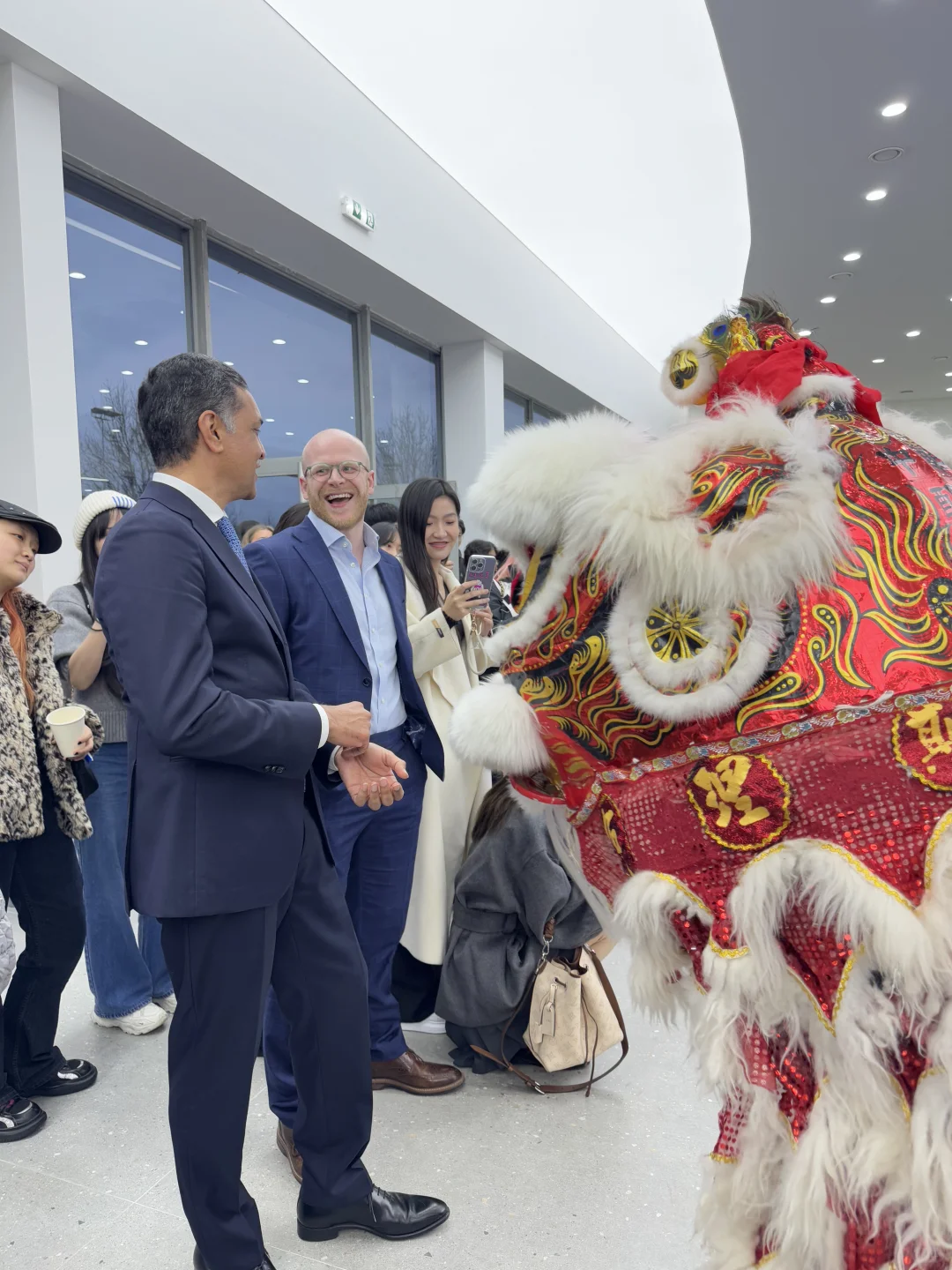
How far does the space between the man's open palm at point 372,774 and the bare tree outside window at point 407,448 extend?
5.08 meters

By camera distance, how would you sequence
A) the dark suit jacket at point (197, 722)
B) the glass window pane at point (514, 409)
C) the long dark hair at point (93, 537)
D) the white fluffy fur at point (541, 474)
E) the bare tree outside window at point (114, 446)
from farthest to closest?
the glass window pane at point (514, 409) < the bare tree outside window at point (114, 446) < the long dark hair at point (93, 537) < the dark suit jacket at point (197, 722) < the white fluffy fur at point (541, 474)

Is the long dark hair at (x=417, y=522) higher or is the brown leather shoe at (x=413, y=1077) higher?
the long dark hair at (x=417, y=522)

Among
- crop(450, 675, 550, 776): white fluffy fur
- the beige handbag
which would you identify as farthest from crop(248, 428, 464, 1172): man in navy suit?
crop(450, 675, 550, 776): white fluffy fur

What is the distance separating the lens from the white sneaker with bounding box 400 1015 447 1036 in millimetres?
2357

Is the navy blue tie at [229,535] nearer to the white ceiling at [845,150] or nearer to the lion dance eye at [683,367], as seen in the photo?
the lion dance eye at [683,367]

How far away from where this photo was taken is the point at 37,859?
203 cm

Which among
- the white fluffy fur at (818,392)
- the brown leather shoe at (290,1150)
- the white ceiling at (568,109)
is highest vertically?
the white ceiling at (568,109)

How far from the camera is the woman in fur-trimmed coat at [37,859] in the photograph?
196cm

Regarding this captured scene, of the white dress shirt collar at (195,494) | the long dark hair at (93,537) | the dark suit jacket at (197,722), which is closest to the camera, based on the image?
the dark suit jacket at (197,722)

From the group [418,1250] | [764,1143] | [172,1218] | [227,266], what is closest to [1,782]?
[172,1218]

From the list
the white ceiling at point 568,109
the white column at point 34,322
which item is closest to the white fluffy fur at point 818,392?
the white column at point 34,322

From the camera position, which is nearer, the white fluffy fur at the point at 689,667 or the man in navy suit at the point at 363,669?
the white fluffy fur at the point at 689,667

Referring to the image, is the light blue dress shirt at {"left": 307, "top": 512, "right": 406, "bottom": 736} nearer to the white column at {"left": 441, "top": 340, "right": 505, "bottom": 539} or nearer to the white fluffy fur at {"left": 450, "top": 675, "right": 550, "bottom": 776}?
the white fluffy fur at {"left": 450, "top": 675, "right": 550, "bottom": 776}

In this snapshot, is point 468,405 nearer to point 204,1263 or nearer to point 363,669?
point 363,669
